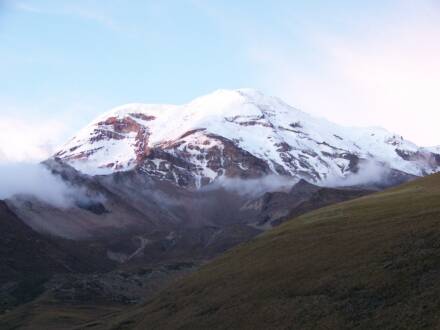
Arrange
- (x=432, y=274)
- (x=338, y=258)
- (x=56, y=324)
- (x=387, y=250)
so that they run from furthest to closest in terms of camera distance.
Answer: (x=56, y=324) < (x=338, y=258) < (x=387, y=250) < (x=432, y=274)

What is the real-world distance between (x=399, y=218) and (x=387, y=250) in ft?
43.7

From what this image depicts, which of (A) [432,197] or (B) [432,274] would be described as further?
(A) [432,197]

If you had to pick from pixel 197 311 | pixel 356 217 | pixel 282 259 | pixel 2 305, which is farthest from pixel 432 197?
pixel 2 305

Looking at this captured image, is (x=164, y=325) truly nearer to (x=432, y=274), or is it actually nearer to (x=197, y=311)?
(x=197, y=311)

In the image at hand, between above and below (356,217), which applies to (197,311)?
below

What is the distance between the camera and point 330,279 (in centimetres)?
6150

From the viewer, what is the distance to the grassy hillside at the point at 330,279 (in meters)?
51.0

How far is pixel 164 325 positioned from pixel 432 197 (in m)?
32.4

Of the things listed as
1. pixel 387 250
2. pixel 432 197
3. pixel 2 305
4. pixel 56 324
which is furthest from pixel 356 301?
pixel 2 305

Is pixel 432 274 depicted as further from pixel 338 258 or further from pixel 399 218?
pixel 399 218

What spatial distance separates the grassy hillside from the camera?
2009 inches

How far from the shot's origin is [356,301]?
176 feet

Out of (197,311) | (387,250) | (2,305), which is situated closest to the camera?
(387,250)

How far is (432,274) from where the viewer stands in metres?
51.7
